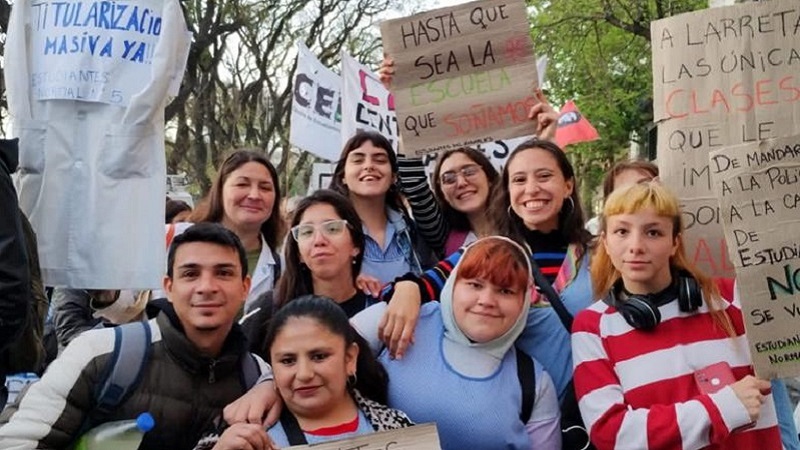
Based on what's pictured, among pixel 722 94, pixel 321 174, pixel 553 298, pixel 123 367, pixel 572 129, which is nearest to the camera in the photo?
pixel 123 367

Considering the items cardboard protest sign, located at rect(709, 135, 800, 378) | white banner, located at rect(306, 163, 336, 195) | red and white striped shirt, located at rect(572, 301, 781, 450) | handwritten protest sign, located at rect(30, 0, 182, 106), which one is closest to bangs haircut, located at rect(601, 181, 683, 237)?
cardboard protest sign, located at rect(709, 135, 800, 378)

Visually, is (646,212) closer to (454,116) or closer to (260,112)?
(454,116)

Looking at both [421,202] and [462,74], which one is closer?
[462,74]

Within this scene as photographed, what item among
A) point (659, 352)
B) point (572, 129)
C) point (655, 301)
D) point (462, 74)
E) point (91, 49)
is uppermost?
point (572, 129)

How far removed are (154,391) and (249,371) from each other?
354mm

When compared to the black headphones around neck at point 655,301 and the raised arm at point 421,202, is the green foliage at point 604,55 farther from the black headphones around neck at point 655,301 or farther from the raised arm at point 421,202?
the black headphones around neck at point 655,301

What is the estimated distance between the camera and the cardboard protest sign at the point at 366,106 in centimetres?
808

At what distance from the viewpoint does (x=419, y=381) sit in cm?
307

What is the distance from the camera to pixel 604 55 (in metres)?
19.4

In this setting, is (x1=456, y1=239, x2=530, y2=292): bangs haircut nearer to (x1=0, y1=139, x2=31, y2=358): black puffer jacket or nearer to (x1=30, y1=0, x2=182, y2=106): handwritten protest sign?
(x1=0, y1=139, x2=31, y2=358): black puffer jacket

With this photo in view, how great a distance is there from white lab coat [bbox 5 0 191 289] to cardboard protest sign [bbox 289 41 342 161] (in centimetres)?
525

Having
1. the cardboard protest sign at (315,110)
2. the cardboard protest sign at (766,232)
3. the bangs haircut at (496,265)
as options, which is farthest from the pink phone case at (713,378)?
the cardboard protest sign at (315,110)

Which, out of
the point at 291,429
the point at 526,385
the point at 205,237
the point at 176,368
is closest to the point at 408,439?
the point at 291,429

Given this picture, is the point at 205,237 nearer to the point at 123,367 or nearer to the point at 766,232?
the point at 123,367
